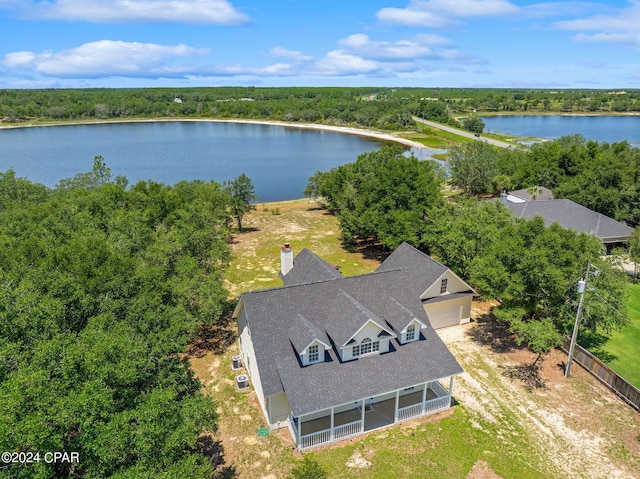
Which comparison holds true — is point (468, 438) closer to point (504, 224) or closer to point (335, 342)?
point (335, 342)

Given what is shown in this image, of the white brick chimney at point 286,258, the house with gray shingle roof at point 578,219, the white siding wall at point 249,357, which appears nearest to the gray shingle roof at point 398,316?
the white siding wall at point 249,357

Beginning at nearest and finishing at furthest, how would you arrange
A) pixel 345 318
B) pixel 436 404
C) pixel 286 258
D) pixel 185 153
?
pixel 345 318 → pixel 436 404 → pixel 286 258 → pixel 185 153

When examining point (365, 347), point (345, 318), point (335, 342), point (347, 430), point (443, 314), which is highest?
point (345, 318)

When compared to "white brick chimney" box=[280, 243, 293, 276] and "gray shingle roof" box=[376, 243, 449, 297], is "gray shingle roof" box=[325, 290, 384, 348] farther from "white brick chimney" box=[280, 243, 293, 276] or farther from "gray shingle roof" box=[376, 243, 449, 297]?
"white brick chimney" box=[280, 243, 293, 276]

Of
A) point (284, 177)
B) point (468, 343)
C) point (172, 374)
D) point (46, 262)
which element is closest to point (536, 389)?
point (468, 343)

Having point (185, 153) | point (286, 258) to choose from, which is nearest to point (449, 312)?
point (286, 258)

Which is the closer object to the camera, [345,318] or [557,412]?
[345,318]
